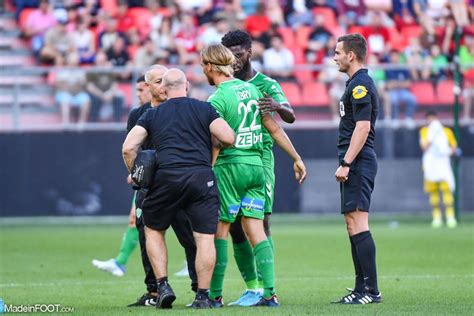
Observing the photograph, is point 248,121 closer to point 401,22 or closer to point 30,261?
point 30,261

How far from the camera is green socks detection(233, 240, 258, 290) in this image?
10.0 metres

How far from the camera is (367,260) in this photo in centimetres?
989

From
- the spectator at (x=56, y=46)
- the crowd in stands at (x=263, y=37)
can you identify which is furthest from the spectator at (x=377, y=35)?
the spectator at (x=56, y=46)

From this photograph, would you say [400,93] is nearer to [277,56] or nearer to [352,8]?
[277,56]

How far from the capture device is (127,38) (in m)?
25.4

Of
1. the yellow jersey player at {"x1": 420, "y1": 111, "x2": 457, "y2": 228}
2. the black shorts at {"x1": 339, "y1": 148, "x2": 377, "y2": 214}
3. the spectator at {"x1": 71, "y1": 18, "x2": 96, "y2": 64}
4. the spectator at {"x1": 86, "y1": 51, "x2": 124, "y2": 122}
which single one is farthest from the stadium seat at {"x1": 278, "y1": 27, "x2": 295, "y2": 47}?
the black shorts at {"x1": 339, "y1": 148, "x2": 377, "y2": 214}

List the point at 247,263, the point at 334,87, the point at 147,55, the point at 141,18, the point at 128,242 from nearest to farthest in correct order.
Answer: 1. the point at 247,263
2. the point at 128,242
3. the point at 334,87
4. the point at 147,55
5. the point at 141,18

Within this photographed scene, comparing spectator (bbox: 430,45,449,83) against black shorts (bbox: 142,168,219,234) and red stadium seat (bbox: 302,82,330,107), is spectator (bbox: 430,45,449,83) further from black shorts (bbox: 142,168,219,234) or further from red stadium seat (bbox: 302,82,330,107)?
black shorts (bbox: 142,168,219,234)

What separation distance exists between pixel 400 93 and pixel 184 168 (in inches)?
576

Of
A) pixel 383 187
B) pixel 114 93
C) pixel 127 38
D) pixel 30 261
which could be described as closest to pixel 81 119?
pixel 114 93

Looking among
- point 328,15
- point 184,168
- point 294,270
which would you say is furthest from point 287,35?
point 184,168

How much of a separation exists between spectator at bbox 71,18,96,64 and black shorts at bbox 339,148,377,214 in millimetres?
15757

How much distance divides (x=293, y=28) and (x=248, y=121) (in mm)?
16849

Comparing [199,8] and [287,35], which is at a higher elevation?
[199,8]
